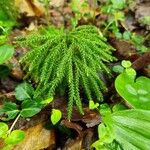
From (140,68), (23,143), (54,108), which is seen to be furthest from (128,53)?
(23,143)

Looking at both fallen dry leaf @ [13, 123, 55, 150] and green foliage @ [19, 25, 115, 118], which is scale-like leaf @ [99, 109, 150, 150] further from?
fallen dry leaf @ [13, 123, 55, 150]

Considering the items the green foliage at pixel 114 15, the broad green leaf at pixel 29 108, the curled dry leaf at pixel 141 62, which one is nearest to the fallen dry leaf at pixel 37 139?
the broad green leaf at pixel 29 108

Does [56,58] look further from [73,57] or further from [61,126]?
[61,126]

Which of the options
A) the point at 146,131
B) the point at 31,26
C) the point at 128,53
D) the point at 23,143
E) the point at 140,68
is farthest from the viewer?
the point at 31,26

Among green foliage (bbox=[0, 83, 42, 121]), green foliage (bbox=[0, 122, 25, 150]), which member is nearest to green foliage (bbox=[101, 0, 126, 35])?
green foliage (bbox=[0, 83, 42, 121])

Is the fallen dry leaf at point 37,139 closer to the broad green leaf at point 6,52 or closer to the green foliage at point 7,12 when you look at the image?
the broad green leaf at point 6,52

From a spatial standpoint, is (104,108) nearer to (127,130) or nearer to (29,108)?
(127,130)
